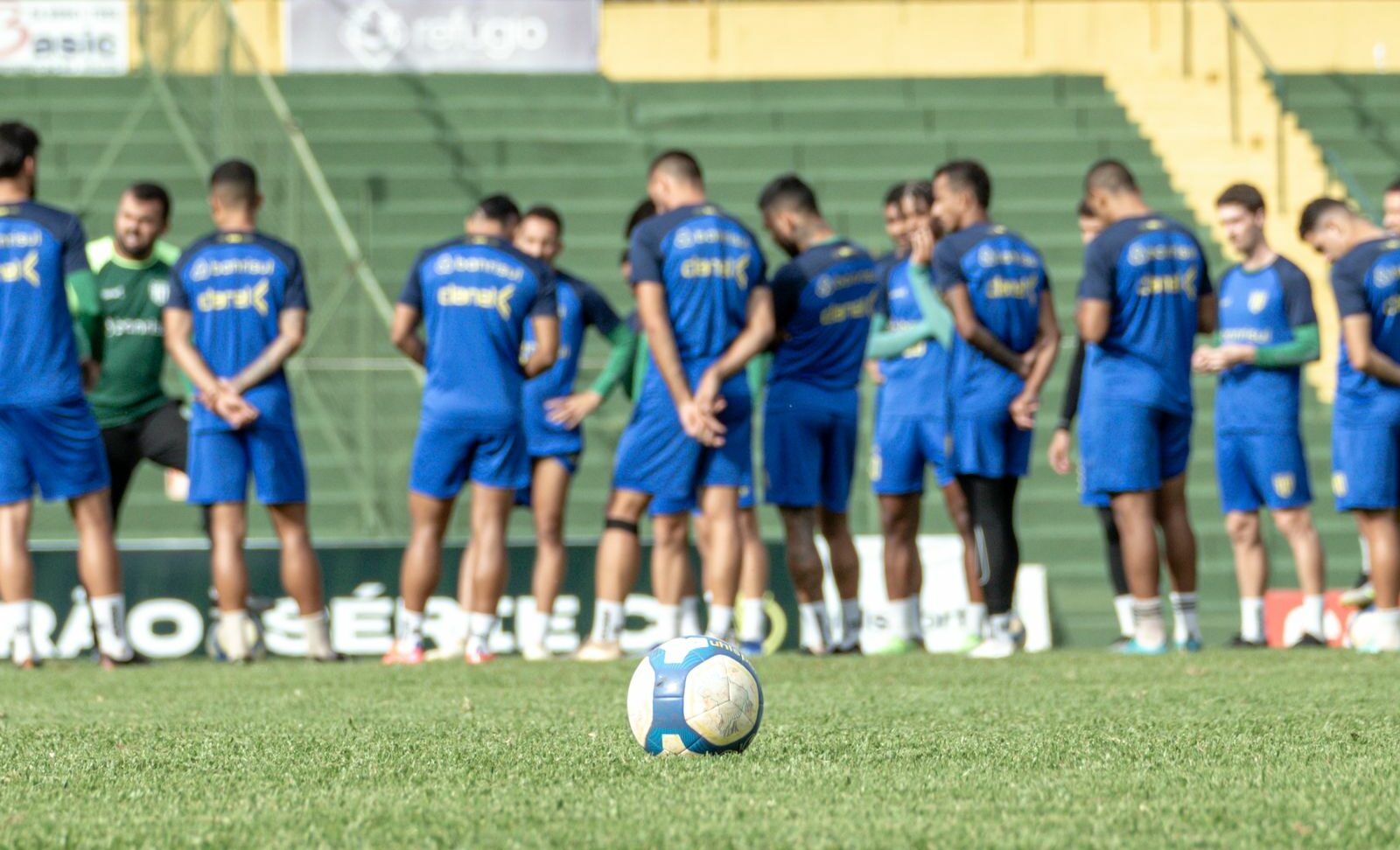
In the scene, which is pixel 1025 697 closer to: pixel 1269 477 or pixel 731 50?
pixel 1269 477

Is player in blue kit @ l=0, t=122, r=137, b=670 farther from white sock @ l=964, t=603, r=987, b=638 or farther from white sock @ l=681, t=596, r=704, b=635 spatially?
white sock @ l=964, t=603, r=987, b=638

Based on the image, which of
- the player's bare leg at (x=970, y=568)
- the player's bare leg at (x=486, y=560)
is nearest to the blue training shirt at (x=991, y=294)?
the player's bare leg at (x=970, y=568)

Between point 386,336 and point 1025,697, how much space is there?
778 cm

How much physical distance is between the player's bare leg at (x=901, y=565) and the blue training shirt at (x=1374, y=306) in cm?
187

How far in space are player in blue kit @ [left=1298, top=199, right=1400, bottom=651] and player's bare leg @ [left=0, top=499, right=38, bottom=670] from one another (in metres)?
5.70

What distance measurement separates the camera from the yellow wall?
777 inches

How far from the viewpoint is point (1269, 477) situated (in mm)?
9281

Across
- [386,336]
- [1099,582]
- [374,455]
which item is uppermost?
[386,336]

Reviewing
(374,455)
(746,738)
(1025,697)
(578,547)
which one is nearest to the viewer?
(746,738)

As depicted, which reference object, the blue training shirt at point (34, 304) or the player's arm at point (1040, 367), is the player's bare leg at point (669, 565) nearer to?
the player's arm at point (1040, 367)

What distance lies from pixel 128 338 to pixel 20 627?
1766 millimetres

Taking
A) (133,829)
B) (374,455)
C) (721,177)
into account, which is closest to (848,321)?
(374,455)

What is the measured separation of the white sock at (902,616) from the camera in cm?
921

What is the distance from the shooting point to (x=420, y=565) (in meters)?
8.58
